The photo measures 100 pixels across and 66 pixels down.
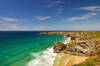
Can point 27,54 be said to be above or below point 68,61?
below

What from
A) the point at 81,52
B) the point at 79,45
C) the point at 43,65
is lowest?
the point at 43,65

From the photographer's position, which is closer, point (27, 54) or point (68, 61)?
point (68, 61)

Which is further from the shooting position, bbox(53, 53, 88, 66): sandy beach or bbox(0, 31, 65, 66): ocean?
bbox(0, 31, 65, 66): ocean

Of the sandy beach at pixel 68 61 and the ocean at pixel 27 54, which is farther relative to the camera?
the ocean at pixel 27 54

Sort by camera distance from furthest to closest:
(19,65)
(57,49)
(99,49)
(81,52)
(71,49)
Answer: (57,49) < (71,49) < (81,52) < (99,49) < (19,65)

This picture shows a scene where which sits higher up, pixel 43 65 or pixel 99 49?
pixel 99 49

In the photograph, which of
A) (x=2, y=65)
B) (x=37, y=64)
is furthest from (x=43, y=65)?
(x=2, y=65)

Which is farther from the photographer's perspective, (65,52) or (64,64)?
(65,52)

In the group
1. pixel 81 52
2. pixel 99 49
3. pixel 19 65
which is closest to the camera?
pixel 19 65

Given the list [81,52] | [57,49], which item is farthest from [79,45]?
[57,49]

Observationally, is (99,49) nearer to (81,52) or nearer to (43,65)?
(81,52)
